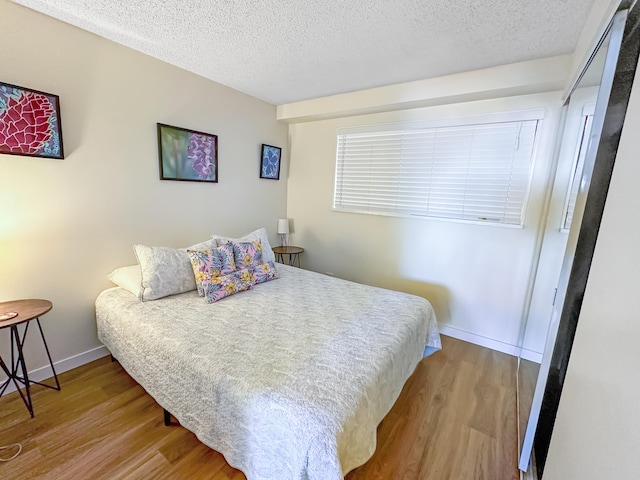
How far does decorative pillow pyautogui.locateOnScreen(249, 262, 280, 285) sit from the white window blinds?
126 centimetres

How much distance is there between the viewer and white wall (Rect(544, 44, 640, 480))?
0.55 meters

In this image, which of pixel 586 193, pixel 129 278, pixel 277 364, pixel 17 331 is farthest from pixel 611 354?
pixel 17 331

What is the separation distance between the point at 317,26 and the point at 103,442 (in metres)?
2.70

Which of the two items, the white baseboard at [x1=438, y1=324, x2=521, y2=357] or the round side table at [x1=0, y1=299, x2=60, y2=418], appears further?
the white baseboard at [x1=438, y1=324, x2=521, y2=357]

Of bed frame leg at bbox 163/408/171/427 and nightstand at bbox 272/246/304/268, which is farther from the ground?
nightstand at bbox 272/246/304/268

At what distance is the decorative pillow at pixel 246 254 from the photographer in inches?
90.4

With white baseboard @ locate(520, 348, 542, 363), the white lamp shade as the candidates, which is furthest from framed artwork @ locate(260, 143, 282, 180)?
white baseboard @ locate(520, 348, 542, 363)

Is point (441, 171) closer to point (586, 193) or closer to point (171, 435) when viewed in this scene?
point (586, 193)

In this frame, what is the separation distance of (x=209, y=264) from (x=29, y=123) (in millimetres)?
1364

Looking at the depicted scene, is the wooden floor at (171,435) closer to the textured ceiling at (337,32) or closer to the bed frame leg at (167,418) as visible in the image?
the bed frame leg at (167,418)

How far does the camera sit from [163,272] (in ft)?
6.55

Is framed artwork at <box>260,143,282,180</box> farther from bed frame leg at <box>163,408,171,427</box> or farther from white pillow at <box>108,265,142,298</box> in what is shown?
bed frame leg at <box>163,408,171,427</box>

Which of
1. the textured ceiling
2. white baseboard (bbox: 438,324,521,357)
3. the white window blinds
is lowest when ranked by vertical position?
white baseboard (bbox: 438,324,521,357)

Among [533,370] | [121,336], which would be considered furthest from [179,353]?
[533,370]
